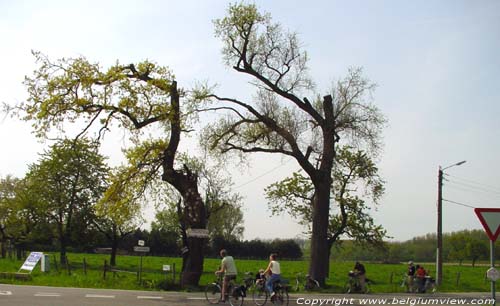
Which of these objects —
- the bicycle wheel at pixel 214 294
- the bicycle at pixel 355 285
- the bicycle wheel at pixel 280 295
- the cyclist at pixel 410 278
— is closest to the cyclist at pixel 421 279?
the cyclist at pixel 410 278

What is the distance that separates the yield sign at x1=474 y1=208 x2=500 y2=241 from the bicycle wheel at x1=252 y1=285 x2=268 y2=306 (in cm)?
734

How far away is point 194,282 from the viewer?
2320cm

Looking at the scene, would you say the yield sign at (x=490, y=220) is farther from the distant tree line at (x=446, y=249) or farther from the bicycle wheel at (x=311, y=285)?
the distant tree line at (x=446, y=249)

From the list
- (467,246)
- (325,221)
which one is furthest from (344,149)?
(467,246)

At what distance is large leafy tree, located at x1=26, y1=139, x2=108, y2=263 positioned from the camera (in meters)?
51.5

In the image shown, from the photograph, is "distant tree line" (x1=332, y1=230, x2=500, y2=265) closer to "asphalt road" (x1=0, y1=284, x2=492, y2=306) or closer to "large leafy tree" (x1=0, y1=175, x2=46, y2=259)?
"large leafy tree" (x1=0, y1=175, x2=46, y2=259)

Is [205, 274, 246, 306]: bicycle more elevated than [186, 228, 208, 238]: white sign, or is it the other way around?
[186, 228, 208, 238]: white sign

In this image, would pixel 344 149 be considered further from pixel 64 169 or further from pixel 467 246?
pixel 467 246

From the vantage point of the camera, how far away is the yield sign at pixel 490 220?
41.9 ft

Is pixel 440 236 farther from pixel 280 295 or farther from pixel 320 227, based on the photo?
pixel 280 295

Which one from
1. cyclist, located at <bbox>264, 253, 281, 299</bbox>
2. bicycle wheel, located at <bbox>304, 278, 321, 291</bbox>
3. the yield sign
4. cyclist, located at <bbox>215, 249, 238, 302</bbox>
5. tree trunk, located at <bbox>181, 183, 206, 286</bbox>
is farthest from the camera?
bicycle wheel, located at <bbox>304, 278, 321, 291</bbox>

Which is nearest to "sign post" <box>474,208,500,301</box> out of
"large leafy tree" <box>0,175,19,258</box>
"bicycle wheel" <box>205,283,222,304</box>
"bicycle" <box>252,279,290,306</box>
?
"bicycle" <box>252,279,290,306</box>

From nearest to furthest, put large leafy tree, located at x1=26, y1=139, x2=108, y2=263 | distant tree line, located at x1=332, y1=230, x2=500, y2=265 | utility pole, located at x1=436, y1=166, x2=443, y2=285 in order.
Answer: utility pole, located at x1=436, y1=166, x2=443, y2=285, large leafy tree, located at x1=26, y1=139, x2=108, y2=263, distant tree line, located at x1=332, y1=230, x2=500, y2=265

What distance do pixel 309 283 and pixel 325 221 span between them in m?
2.86
